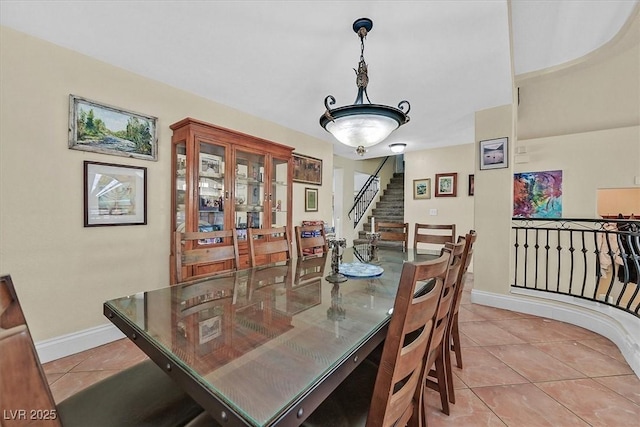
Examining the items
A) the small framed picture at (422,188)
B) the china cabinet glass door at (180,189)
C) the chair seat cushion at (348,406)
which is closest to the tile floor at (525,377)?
the chair seat cushion at (348,406)

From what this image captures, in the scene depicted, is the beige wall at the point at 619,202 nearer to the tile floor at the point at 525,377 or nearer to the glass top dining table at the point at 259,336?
the tile floor at the point at 525,377

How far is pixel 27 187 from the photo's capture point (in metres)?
2.01

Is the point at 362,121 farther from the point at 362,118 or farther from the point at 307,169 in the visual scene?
the point at 307,169

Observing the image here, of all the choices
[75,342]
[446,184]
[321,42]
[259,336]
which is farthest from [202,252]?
[446,184]

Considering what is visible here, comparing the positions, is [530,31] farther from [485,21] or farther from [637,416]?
[637,416]

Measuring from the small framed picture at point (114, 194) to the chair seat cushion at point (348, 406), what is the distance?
2367 mm

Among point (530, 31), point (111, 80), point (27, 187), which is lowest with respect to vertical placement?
point (27, 187)

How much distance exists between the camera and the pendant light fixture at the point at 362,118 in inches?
70.8

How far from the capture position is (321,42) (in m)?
2.04

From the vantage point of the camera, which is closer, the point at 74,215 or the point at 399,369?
the point at 399,369

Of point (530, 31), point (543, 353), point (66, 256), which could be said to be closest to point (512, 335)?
point (543, 353)

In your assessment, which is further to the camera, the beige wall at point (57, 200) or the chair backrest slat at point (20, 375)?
the beige wall at point (57, 200)

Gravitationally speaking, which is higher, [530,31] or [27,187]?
[530,31]

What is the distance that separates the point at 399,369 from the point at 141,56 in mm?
2829
